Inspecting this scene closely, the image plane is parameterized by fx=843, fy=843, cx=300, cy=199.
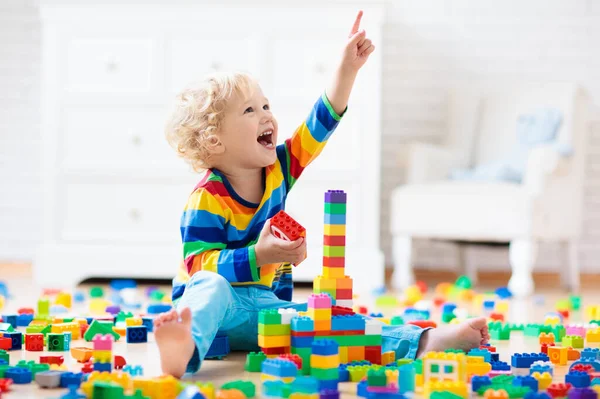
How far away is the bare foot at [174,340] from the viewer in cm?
126

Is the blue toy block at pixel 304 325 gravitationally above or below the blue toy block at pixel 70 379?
above

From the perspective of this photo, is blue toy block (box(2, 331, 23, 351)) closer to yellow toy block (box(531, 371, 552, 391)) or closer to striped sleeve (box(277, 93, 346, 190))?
striped sleeve (box(277, 93, 346, 190))

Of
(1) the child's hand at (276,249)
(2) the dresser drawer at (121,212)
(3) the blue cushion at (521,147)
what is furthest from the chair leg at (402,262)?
(1) the child's hand at (276,249)

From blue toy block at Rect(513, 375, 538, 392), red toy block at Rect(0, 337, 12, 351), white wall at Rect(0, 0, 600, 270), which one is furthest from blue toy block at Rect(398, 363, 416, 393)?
white wall at Rect(0, 0, 600, 270)

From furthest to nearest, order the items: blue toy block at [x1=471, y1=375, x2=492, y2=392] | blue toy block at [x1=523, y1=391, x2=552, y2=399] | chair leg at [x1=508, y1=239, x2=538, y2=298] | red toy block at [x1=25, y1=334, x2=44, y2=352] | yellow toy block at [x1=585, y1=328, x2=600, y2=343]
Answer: chair leg at [x1=508, y1=239, x2=538, y2=298] → yellow toy block at [x1=585, y1=328, x2=600, y2=343] → red toy block at [x1=25, y1=334, x2=44, y2=352] → blue toy block at [x1=471, y1=375, x2=492, y2=392] → blue toy block at [x1=523, y1=391, x2=552, y2=399]

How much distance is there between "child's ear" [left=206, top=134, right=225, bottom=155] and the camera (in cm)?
172

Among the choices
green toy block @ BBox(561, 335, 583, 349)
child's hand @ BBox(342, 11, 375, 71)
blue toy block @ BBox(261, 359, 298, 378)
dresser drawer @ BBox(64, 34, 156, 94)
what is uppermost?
dresser drawer @ BBox(64, 34, 156, 94)

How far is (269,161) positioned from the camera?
1728 millimetres

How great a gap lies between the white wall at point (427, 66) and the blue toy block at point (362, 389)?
8.51ft

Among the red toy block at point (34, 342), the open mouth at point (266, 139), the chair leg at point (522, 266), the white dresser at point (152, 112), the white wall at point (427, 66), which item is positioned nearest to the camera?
the red toy block at point (34, 342)

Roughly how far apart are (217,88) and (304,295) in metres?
1.35

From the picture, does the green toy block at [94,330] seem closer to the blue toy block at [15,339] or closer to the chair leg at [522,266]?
the blue toy block at [15,339]

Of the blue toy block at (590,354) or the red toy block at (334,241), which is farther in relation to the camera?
the blue toy block at (590,354)

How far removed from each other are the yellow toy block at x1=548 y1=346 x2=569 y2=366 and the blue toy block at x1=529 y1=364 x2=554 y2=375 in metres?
0.11
